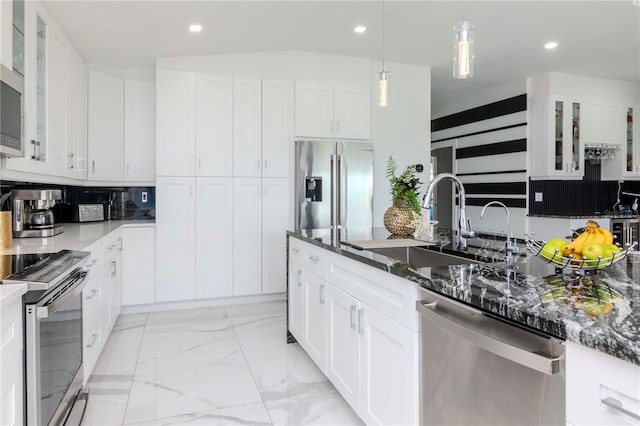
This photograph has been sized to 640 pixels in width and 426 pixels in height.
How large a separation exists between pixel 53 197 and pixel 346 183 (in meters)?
2.75

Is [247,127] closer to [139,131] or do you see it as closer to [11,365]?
[139,131]

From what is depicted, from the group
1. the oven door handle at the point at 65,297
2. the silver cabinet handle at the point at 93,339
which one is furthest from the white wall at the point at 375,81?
the oven door handle at the point at 65,297

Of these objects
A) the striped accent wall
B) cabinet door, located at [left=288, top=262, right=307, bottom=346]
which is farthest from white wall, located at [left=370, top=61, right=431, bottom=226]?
cabinet door, located at [left=288, top=262, right=307, bottom=346]

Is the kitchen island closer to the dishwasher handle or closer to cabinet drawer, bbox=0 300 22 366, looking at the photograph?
the dishwasher handle

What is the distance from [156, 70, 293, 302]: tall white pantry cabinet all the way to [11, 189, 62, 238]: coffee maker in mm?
1303

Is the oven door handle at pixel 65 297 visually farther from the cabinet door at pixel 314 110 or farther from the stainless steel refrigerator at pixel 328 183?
the cabinet door at pixel 314 110

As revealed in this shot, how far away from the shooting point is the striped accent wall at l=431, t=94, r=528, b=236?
5.59m

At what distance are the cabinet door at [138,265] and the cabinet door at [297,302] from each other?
1.76 meters

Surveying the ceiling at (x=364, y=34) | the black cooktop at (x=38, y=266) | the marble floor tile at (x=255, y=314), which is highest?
the ceiling at (x=364, y=34)

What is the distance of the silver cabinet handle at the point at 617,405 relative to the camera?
30.9 inches

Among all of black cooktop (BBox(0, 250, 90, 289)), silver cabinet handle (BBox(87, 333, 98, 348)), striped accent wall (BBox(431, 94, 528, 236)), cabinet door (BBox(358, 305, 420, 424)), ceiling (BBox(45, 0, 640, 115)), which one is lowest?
silver cabinet handle (BBox(87, 333, 98, 348))

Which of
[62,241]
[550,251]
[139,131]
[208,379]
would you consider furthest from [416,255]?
[139,131]

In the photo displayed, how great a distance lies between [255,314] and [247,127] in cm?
193

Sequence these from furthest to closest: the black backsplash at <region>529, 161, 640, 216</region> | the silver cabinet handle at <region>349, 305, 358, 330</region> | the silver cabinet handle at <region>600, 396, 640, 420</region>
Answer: the black backsplash at <region>529, 161, 640, 216</region>, the silver cabinet handle at <region>349, 305, 358, 330</region>, the silver cabinet handle at <region>600, 396, 640, 420</region>
